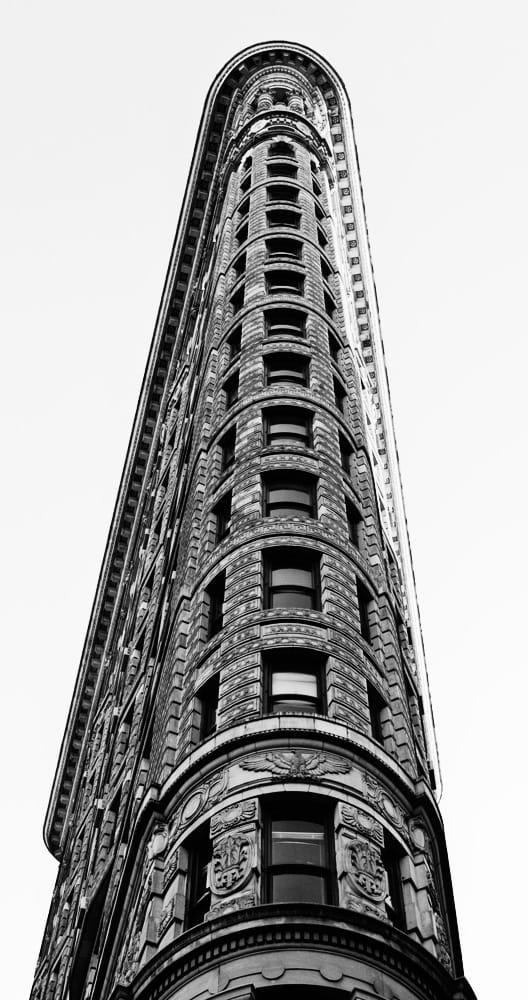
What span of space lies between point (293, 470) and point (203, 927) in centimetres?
1676

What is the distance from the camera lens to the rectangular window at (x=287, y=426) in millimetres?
40531

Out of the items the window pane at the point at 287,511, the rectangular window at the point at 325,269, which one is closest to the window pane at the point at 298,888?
the window pane at the point at 287,511

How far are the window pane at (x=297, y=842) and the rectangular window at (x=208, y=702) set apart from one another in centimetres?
496

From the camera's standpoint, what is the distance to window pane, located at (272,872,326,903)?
24.5m

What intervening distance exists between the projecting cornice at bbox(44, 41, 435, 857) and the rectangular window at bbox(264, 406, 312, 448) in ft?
101

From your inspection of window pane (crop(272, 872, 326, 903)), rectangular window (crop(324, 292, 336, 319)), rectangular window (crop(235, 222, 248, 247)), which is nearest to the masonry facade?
window pane (crop(272, 872, 326, 903))

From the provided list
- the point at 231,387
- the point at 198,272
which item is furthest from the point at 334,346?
the point at 198,272

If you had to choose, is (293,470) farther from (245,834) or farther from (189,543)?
(245,834)

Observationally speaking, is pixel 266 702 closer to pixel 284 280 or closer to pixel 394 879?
pixel 394 879

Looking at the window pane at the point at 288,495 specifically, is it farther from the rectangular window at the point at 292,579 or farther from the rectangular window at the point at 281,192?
the rectangular window at the point at 281,192

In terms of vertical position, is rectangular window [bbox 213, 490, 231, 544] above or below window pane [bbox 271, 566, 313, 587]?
above

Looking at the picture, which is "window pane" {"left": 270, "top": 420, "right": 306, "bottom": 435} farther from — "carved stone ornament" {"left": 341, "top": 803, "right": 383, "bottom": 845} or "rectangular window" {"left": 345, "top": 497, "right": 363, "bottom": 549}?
"carved stone ornament" {"left": 341, "top": 803, "right": 383, "bottom": 845}

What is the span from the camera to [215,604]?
35.2 m

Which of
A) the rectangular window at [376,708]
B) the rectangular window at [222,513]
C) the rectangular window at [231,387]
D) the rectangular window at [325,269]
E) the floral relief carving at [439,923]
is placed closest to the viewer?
the floral relief carving at [439,923]
